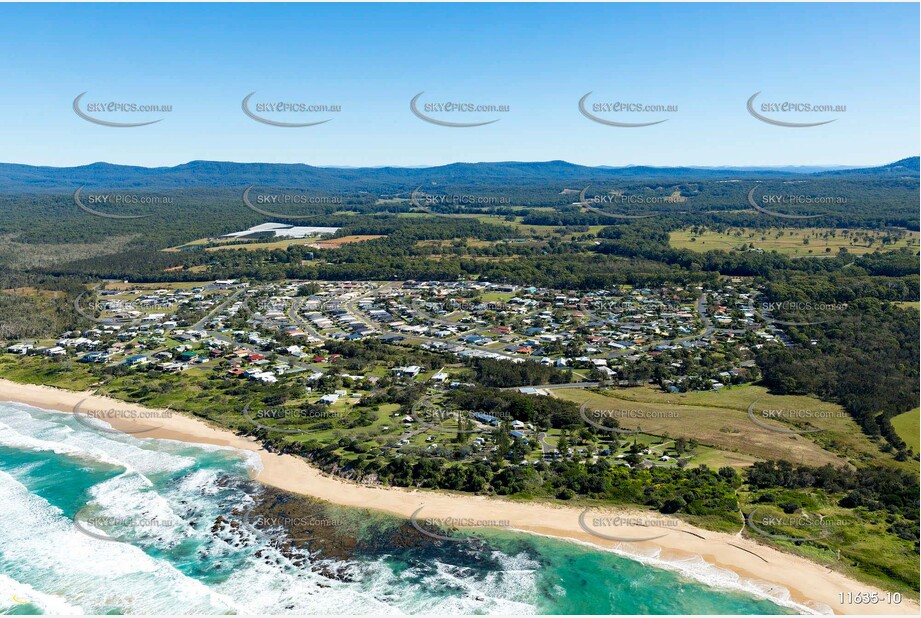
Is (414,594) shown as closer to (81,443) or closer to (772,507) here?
(772,507)

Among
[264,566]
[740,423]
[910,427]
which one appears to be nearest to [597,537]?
[264,566]

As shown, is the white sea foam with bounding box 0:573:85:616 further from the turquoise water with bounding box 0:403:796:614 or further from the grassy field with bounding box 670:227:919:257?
the grassy field with bounding box 670:227:919:257

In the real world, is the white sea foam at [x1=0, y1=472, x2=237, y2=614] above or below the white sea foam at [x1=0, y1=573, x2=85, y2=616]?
above

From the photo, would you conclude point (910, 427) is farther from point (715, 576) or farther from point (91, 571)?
point (91, 571)

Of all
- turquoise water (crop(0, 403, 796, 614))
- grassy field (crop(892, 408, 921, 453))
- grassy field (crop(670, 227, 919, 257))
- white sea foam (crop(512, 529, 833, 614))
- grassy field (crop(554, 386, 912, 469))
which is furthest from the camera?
grassy field (crop(670, 227, 919, 257))

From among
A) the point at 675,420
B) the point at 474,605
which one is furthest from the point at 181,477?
the point at 675,420

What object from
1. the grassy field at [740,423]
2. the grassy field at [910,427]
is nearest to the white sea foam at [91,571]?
the grassy field at [740,423]

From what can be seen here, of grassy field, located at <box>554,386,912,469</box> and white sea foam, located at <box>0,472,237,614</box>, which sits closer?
white sea foam, located at <box>0,472,237,614</box>

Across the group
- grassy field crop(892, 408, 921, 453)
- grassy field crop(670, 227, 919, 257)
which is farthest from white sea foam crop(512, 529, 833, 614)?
grassy field crop(670, 227, 919, 257)
